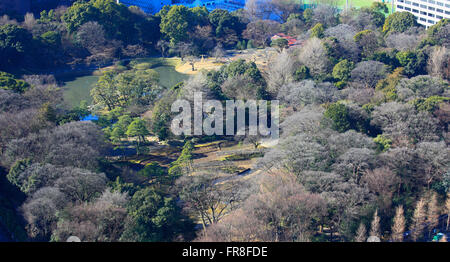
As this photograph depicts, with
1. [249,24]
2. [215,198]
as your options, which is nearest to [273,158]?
[215,198]

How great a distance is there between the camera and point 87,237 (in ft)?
49.7

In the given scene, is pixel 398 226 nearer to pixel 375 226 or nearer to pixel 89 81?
pixel 375 226

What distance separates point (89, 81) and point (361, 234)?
95.5 feet

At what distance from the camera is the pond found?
34688 mm

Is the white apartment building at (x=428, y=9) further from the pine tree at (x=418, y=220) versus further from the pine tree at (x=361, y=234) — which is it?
the pine tree at (x=361, y=234)

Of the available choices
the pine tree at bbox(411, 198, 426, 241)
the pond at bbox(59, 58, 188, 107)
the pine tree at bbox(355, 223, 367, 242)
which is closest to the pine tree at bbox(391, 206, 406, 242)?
the pine tree at bbox(411, 198, 426, 241)

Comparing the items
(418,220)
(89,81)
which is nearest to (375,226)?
(418,220)

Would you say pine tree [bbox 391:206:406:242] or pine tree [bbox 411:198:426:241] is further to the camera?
pine tree [bbox 411:198:426:241]

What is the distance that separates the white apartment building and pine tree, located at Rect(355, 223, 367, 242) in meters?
36.0

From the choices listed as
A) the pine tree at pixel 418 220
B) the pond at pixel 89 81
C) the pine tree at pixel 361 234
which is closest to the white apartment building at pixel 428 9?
the pond at pixel 89 81

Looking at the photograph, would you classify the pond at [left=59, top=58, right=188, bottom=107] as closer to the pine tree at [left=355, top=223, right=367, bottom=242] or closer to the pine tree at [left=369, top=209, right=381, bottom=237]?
the pine tree at [left=355, top=223, right=367, bottom=242]

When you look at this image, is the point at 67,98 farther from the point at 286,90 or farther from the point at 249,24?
the point at 249,24

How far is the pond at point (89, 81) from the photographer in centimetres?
3469

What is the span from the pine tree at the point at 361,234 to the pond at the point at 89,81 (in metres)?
23.3
